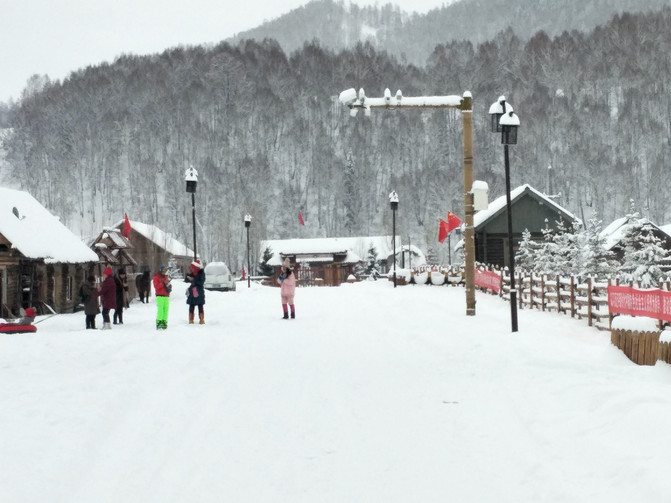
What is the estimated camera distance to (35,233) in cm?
2294

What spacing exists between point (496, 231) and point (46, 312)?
27.0 metres

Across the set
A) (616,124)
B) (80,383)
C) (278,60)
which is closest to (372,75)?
(278,60)

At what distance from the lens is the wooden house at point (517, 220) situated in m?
39.2

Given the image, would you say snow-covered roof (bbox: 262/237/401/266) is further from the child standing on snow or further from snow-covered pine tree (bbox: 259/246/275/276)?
the child standing on snow

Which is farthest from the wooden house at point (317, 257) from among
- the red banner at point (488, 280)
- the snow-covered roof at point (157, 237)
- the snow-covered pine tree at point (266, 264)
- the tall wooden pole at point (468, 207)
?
the tall wooden pole at point (468, 207)

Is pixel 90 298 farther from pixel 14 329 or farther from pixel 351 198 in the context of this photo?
pixel 351 198

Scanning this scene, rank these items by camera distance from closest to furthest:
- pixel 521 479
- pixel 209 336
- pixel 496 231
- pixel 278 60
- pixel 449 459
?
pixel 521 479 → pixel 449 459 → pixel 209 336 → pixel 496 231 → pixel 278 60

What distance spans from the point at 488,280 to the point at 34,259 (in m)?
17.7

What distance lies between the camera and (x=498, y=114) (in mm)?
13727

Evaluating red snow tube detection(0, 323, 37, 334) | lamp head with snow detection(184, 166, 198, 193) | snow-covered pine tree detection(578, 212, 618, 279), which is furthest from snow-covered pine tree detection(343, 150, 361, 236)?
red snow tube detection(0, 323, 37, 334)

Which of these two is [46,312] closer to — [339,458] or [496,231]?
[339,458]

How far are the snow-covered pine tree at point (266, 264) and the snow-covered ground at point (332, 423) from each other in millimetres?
48636

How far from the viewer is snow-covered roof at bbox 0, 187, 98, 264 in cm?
Answer: 2109

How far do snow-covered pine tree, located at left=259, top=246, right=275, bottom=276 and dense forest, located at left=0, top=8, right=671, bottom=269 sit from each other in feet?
68.1
